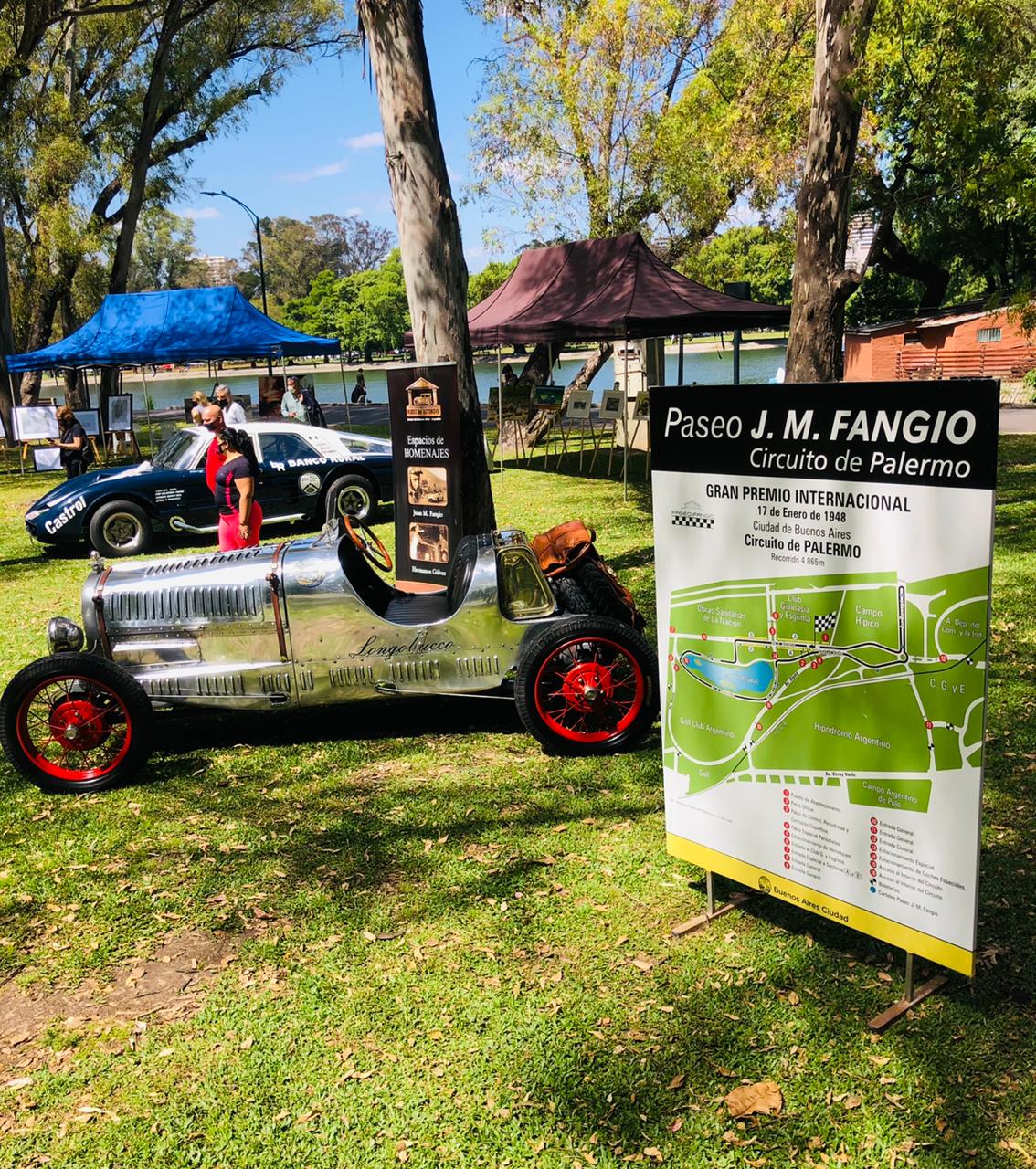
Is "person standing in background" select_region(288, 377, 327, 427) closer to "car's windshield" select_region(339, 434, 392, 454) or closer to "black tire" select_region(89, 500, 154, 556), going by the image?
"car's windshield" select_region(339, 434, 392, 454)

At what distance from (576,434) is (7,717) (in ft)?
62.7

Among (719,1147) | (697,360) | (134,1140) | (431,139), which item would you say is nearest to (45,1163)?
(134,1140)

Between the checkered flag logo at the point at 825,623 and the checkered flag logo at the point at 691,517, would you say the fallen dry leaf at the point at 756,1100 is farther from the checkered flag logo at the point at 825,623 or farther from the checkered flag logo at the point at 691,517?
the checkered flag logo at the point at 691,517

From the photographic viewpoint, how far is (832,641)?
3.08 metres

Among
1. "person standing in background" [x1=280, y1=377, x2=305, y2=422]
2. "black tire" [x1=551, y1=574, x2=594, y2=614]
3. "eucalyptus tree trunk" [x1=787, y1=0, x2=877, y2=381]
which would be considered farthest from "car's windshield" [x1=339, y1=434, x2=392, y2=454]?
"person standing in background" [x1=280, y1=377, x2=305, y2=422]

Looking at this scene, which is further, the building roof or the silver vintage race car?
the building roof

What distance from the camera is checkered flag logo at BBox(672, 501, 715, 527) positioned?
3365 millimetres

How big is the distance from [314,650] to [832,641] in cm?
293

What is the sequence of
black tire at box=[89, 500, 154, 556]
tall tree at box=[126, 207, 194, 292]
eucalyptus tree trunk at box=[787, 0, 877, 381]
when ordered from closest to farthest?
eucalyptus tree trunk at box=[787, 0, 877, 381], black tire at box=[89, 500, 154, 556], tall tree at box=[126, 207, 194, 292]

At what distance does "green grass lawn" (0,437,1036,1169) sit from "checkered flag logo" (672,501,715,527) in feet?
5.10

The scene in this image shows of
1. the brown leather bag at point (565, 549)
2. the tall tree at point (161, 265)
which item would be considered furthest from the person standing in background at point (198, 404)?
the tall tree at point (161, 265)

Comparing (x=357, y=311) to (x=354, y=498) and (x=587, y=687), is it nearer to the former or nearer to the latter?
(x=354, y=498)

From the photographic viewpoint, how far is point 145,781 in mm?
5160

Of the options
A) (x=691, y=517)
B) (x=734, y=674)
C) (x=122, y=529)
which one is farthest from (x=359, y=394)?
(x=734, y=674)
